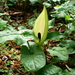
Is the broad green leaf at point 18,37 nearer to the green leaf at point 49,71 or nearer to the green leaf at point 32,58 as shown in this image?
the green leaf at point 32,58

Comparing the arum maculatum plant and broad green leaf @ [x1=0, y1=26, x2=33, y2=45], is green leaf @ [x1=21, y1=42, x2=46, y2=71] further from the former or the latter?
broad green leaf @ [x1=0, y1=26, x2=33, y2=45]

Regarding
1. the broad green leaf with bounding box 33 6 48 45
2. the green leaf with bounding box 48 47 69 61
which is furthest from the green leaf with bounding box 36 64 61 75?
the broad green leaf with bounding box 33 6 48 45

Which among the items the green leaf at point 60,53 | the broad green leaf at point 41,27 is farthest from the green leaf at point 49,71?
the broad green leaf at point 41,27

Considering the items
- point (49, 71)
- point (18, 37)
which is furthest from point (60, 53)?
point (18, 37)

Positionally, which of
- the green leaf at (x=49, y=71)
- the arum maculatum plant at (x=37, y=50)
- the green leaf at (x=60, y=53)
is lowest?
the green leaf at (x=49, y=71)

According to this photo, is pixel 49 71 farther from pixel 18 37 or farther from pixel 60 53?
pixel 18 37

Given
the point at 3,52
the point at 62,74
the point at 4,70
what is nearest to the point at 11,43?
the point at 3,52

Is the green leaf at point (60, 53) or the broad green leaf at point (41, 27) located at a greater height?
the broad green leaf at point (41, 27)

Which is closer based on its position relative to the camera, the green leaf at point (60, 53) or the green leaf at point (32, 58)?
the green leaf at point (32, 58)

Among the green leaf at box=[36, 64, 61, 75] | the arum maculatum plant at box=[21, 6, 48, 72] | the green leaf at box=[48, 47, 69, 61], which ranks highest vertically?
the arum maculatum plant at box=[21, 6, 48, 72]
